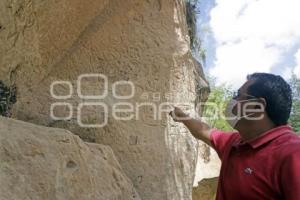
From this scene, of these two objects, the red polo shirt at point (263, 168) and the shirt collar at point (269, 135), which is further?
the shirt collar at point (269, 135)

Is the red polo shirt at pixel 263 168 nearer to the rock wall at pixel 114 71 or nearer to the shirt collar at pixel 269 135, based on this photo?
the shirt collar at pixel 269 135

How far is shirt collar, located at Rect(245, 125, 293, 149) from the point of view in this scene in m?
1.74

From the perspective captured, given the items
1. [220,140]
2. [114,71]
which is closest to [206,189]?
[114,71]

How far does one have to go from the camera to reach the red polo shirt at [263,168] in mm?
1550

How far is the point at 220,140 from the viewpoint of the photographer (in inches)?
83.7

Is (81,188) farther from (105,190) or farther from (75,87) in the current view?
(75,87)

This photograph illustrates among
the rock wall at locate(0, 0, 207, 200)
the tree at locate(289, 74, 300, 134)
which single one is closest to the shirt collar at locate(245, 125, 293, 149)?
the rock wall at locate(0, 0, 207, 200)

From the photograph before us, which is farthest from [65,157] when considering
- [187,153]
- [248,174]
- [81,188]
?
[187,153]

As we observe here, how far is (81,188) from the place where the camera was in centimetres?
228

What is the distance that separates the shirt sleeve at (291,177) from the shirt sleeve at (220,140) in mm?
469

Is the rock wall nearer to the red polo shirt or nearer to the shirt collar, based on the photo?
the red polo shirt

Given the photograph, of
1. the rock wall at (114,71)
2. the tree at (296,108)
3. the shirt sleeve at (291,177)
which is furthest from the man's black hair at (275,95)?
the tree at (296,108)

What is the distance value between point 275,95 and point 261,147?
0.22m

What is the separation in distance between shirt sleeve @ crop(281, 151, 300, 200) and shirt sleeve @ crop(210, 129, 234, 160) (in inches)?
18.5
